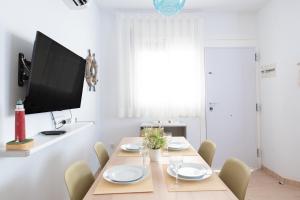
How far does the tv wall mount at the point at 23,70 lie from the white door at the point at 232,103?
10.0ft

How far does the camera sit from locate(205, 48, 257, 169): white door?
402 cm

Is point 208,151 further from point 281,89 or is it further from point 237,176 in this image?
point 281,89

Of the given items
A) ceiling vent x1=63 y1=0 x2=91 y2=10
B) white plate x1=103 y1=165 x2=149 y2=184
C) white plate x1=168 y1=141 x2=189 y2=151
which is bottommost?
white plate x1=103 y1=165 x2=149 y2=184

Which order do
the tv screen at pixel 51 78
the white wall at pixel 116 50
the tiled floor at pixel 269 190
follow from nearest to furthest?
1. the tv screen at pixel 51 78
2. the tiled floor at pixel 269 190
3. the white wall at pixel 116 50

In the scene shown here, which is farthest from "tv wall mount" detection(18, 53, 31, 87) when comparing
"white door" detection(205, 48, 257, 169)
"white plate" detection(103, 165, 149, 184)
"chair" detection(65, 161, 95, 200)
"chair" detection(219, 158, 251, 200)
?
"white door" detection(205, 48, 257, 169)

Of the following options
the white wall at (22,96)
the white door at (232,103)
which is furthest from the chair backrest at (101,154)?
the white door at (232,103)

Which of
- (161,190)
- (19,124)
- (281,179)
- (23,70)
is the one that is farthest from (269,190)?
(23,70)

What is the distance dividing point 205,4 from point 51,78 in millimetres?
2947

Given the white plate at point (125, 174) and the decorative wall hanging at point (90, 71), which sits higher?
the decorative wall hanging at point (90, 71)

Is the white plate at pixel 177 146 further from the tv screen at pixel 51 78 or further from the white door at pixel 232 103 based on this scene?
the white door at pixel 232 103

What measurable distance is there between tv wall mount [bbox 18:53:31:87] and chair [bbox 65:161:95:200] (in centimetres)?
69

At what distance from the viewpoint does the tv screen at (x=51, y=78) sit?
156cm

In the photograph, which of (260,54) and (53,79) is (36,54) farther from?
(260,54)

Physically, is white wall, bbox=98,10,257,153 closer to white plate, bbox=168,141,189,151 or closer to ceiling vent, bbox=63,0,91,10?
ceiling vent, bbox=63,0,91,10
